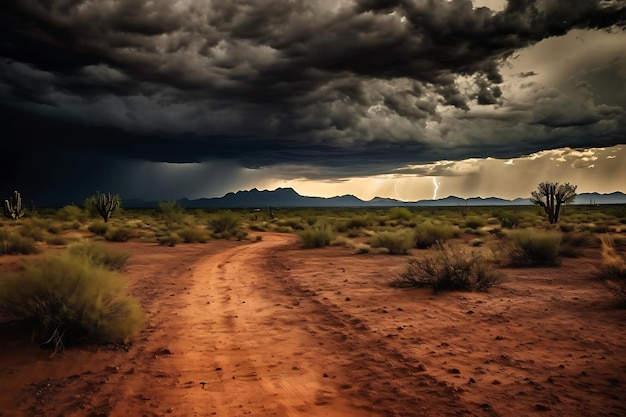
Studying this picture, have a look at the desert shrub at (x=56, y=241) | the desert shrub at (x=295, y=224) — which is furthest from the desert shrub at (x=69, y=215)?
the desert shrub at (x=56, y=241)

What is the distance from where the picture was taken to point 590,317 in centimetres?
772

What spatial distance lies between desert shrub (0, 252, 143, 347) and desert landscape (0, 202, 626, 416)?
0.78ft

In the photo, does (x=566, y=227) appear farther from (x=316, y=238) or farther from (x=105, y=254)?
(x=105, y=254)

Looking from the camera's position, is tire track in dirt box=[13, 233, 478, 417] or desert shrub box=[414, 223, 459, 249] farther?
desert shrub box=[414, 223, 459, 249]

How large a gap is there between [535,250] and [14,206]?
141ft

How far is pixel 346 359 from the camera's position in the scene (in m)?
6.03

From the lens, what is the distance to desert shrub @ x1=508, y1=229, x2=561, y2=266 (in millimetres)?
14430

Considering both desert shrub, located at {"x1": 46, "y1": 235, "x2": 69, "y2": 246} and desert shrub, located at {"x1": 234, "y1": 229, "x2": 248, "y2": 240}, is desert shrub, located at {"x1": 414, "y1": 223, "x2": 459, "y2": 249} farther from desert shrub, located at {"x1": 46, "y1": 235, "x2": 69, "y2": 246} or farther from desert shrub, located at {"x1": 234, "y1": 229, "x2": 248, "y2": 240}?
desert shrub, located at {"x1": 46, "y1": 235, "x2": 69, "y2": 246}

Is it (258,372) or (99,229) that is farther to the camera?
(99,229)

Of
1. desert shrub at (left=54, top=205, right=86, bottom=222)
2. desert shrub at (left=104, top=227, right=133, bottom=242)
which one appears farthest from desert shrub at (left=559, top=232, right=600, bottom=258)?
desert shrub at (left=54, top=205, right=86, bottom=222)

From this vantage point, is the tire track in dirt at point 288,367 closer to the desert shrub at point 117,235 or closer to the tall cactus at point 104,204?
the desert shrub at point 117,235

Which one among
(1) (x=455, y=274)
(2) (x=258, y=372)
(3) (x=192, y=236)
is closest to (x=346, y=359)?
(2) (x=258, y=372)

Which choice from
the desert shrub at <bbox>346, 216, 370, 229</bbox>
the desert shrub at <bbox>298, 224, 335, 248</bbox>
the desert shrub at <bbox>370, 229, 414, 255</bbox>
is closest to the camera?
the desert shrub at <bbox>370, 229, 414, 255</bbox>

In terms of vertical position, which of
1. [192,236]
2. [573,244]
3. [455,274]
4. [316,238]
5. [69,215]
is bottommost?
[192,236]
